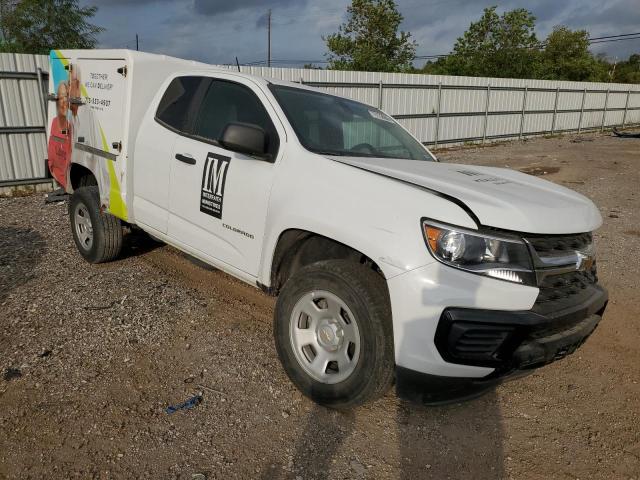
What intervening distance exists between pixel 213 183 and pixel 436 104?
587 inches

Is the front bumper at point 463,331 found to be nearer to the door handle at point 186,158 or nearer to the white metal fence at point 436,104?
the door handle at point 186,158

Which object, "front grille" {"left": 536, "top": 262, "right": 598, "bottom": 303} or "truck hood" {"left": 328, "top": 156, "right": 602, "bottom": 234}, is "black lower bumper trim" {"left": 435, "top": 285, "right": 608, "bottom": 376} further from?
"truck hood" {"left": 328, "top": 156, "right": 602, "bottom": 234}

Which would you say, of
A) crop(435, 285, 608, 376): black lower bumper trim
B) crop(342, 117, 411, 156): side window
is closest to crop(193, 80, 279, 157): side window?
crop(342, 117, 411, 156): side window

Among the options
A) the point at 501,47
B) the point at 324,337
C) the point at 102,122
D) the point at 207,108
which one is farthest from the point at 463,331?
the point at 501,47

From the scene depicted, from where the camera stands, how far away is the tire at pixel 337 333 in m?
2.52

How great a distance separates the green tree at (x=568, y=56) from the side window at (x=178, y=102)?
1734 inches

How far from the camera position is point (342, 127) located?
12.0ft

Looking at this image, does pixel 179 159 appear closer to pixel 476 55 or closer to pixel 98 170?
pixel 98 170

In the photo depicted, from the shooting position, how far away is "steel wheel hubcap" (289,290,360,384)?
273 cm

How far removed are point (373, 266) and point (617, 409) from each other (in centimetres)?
178

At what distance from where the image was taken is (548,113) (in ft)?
78.3

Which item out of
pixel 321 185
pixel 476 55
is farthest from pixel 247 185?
pixel 476 55

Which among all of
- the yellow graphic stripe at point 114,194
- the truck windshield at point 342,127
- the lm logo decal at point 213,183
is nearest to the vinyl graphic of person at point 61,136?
the yellow graphic stripe at point 114,194

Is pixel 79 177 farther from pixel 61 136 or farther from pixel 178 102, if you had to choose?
pixel 178 102
